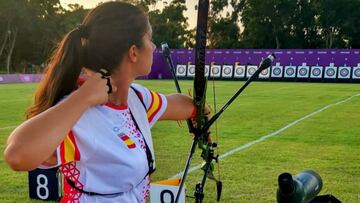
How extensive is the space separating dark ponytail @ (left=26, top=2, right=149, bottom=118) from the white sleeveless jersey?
0.44ft

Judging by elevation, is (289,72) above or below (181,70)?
above

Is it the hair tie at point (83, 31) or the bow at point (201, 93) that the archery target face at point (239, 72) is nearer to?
the bow at point (201, 93)

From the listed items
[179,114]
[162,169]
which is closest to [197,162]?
[162,169]

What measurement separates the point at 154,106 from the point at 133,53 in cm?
31

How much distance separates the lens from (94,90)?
1.57 m

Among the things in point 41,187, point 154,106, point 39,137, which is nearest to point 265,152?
point 41,187

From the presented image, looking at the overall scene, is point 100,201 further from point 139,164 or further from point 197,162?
point 197,162

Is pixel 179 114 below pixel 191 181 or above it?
Answer: above

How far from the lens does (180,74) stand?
35.4 meters

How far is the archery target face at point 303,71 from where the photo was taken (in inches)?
1304

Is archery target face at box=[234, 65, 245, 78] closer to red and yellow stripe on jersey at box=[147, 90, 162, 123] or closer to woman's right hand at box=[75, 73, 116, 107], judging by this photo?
red and yellow stripe on jersey at box=[147, 90, 162, 123]

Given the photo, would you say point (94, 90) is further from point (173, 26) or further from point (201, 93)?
point (173, 26)

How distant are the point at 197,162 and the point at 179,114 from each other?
4088 mm

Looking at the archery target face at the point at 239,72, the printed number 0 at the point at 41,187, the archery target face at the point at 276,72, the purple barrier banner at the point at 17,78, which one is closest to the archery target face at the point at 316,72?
the archery target face at the point at 276,72
